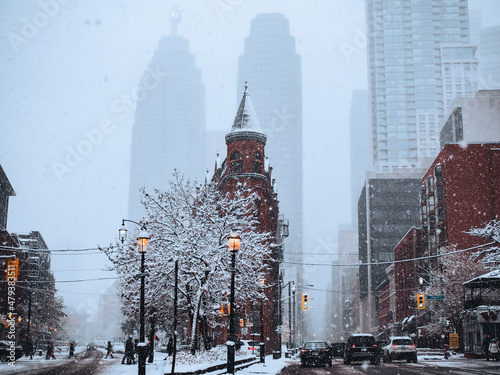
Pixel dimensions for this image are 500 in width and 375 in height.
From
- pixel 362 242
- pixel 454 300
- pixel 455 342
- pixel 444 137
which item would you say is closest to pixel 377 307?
pixel 362 242

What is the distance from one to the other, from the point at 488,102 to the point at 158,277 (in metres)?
91.3

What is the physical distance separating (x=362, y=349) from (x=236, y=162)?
37022 mm

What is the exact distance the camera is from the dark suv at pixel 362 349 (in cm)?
3728

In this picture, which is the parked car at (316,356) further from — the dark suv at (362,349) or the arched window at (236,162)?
the arched window at (236,162)

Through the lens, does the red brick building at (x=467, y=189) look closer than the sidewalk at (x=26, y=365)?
No

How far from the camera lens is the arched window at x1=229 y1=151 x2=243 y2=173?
71125 mm

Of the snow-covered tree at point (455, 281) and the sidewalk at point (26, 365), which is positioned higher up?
the snow-covered tree at point (455, 281)

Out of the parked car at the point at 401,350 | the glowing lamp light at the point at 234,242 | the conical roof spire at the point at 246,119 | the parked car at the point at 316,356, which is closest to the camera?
the glowing lamp light at the point at 234,242

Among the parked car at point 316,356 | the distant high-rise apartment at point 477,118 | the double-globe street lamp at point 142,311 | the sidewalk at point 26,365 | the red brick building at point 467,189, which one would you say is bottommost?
the sidewalk at point 26,365

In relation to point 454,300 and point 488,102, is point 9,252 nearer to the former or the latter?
point 454,300

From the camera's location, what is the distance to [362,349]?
3756 cm

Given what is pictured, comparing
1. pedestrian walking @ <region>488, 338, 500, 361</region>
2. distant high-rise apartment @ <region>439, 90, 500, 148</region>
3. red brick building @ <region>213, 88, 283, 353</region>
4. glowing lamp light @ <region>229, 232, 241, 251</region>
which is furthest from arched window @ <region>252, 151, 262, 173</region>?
distant high-rise apartment @ <region>439, 90, 500, 148</region>

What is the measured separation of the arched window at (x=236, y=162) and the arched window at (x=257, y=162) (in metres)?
1.38

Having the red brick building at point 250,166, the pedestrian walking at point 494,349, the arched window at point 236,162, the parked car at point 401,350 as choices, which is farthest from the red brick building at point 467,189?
the parked car at point 401,350
